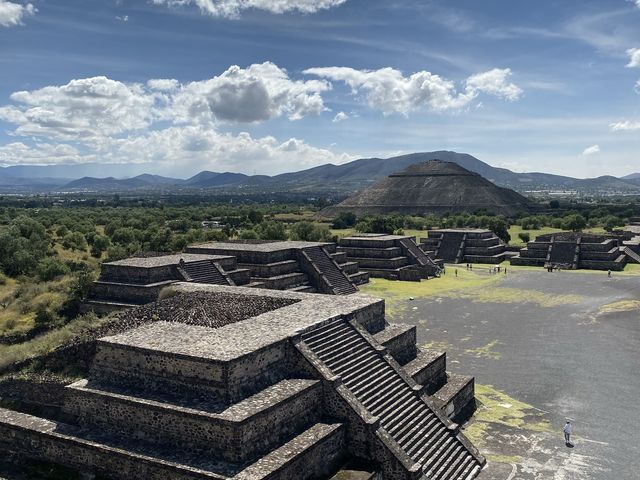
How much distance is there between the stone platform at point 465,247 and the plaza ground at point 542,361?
12790 millimetres

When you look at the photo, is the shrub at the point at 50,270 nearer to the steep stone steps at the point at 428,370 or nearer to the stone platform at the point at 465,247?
the steep stone steps at the point at 428,370

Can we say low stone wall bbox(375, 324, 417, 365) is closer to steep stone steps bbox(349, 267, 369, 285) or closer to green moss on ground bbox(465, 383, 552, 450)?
green moss on ground bbox(465, 383, 552, 450)

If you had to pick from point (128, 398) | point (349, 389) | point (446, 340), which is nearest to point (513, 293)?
point (446, 340)

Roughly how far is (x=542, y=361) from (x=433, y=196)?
104 metres

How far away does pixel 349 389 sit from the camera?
49.8ft

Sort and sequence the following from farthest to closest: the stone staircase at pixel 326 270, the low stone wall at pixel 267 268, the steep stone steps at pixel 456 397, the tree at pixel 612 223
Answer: the tree at pixel 612 223, the stone staircase at pixel 326 270, the low stone wall at pixel 267 268, the steep stone steps at pixel 456 397

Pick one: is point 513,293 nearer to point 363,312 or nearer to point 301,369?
point 363,312

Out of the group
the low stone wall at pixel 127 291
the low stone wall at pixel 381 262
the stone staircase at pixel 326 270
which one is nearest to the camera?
the low stone wall at pixel 127 291

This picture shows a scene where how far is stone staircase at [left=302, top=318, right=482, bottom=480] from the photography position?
48.2ft

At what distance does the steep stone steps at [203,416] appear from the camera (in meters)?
12.4

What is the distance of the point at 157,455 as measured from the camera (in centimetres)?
1274

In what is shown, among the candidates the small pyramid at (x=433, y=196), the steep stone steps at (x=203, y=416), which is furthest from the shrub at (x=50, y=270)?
the small pyramid at (x=433, y=196)

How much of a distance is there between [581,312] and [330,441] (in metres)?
26.2

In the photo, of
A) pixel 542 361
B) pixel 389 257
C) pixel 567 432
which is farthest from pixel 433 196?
pixel 567 432
